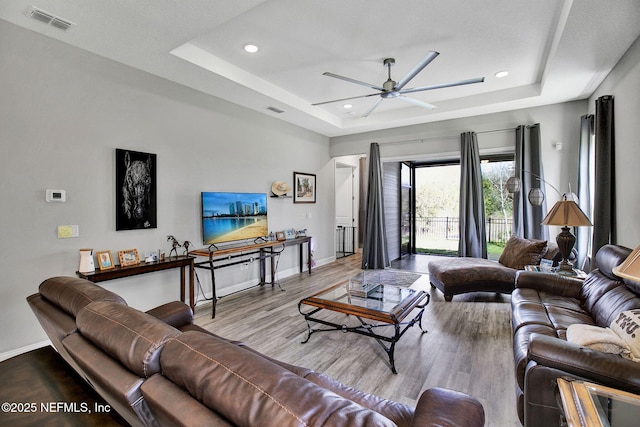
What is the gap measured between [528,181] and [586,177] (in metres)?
0.75

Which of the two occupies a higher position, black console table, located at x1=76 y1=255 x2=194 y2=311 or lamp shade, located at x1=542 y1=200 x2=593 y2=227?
lamp shade, located at x1=542 y1=200 x2=593 y2=227

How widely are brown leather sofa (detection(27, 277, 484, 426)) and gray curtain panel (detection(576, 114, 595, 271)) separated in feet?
14.0

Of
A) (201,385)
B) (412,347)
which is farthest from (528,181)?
(201,385)

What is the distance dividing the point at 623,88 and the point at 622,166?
791 mm

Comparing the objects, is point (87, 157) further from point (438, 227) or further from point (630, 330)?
point (438, 227)

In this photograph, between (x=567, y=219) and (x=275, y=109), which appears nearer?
(x=567, y=219)

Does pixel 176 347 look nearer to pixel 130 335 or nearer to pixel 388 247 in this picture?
pixel 130 335

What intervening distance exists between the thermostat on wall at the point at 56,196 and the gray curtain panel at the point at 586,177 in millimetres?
6047

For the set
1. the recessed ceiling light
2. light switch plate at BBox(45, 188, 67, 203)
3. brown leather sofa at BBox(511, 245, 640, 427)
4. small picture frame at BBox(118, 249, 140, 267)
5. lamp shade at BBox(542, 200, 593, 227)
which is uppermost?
the recessed ceiling light

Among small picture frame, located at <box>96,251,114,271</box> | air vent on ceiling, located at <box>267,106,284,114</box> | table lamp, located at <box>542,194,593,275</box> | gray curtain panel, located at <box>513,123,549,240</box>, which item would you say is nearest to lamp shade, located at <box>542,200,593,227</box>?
table lamp, located at <box>542,194,593,275</box>

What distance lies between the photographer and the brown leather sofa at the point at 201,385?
30.0 inches

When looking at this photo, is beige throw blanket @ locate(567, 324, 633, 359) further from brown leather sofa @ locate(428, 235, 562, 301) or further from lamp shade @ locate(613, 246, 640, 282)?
brown leather sofa @ locate(428, 235, 562, 301)

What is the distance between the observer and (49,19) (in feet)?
8.39

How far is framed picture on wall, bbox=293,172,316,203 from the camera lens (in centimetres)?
592
